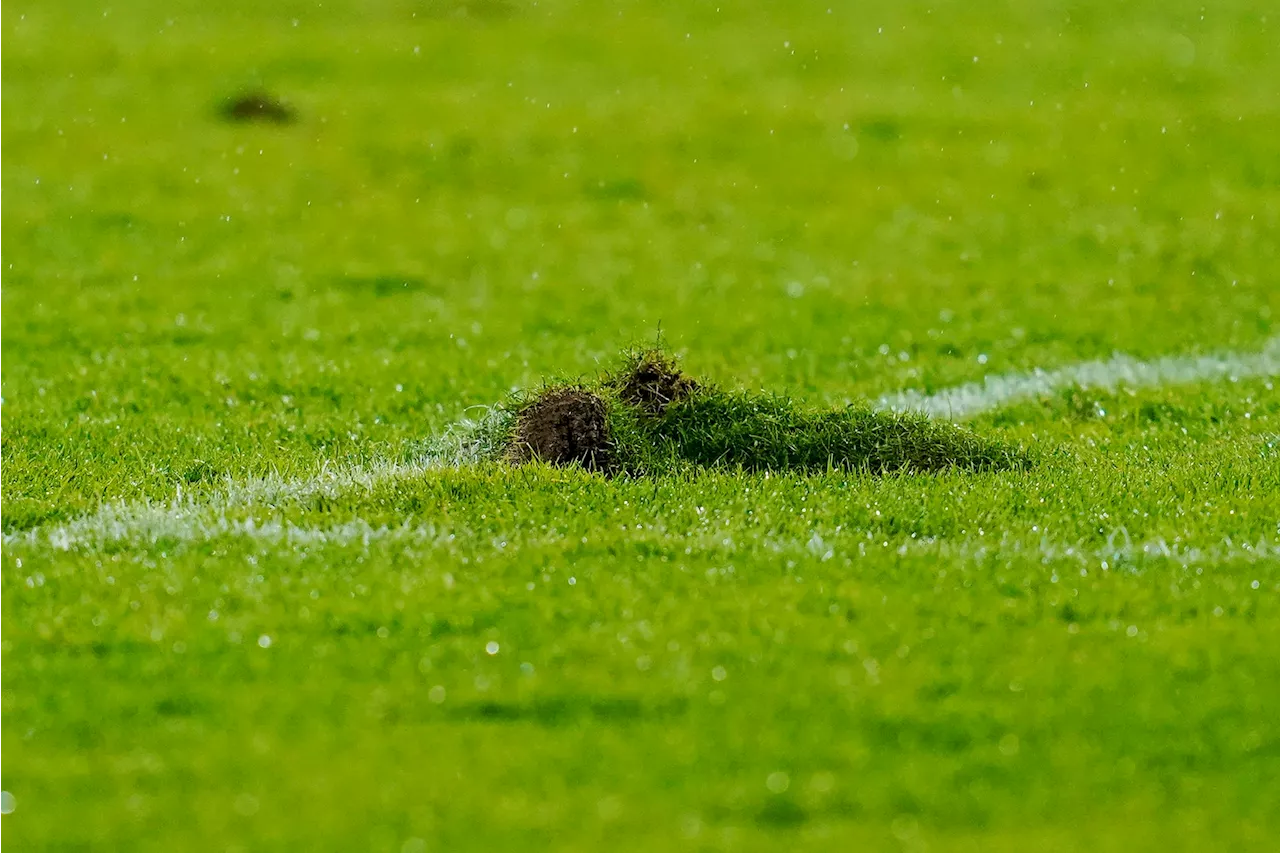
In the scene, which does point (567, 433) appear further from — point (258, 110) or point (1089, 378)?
point (258, 110)

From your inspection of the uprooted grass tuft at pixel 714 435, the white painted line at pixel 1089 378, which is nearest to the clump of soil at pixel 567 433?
the uprooted grass tuft at pixel 714 435

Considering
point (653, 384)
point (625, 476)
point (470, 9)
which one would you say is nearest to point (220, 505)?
point (625, 476)

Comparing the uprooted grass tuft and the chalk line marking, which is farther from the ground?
the uprooted grass tuft

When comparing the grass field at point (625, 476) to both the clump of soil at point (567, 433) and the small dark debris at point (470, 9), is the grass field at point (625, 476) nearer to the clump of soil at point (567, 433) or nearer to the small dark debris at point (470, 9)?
the clump of soil at point (567, 433)

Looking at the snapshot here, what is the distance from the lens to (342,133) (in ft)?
83.1

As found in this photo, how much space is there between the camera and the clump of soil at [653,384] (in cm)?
1193

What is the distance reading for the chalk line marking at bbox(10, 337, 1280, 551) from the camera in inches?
386

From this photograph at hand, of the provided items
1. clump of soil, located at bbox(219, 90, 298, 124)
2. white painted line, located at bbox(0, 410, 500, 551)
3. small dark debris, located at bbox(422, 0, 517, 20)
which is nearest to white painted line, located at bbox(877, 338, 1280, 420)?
white painted line, located at bbox(0, 410, 500, 551)

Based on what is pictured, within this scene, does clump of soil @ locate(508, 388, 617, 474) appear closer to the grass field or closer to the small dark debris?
the grass field

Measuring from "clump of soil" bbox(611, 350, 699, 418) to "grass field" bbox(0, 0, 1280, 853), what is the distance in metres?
1.05

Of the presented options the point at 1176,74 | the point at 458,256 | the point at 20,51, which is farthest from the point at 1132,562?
the point at 20,51

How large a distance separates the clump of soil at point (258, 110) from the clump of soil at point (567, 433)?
51.0ft

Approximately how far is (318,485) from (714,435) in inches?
101

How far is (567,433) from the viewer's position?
37.3 feet
